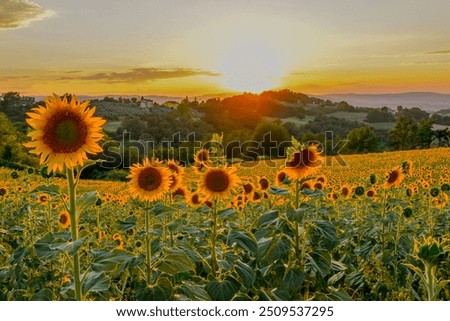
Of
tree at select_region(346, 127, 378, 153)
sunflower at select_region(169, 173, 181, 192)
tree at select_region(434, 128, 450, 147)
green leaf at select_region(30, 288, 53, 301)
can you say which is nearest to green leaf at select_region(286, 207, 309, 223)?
sunflower at select_region(169, 173, 181, 192)

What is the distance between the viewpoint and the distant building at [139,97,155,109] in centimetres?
253

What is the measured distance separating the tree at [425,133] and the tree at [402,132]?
0.03 meters

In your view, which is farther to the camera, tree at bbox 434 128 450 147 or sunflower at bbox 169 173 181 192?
tree at bbox 434 128 450 147

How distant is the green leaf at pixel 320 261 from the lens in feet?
6.26

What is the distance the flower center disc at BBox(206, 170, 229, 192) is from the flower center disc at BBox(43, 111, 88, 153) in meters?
0.66

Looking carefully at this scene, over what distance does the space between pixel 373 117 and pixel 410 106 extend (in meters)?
0.53

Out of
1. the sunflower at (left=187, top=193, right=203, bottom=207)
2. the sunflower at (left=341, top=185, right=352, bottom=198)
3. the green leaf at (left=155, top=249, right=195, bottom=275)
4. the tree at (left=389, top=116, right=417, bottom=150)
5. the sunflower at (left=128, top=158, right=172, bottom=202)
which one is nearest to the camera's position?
the green leaf at (left=155, top=249, right=195, bottom=275)

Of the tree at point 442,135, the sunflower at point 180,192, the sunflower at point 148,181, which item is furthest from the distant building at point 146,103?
the tree at point 442,135

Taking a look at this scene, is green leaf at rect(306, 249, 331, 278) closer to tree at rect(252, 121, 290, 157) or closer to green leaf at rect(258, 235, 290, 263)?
green leaf at rect(258, 235, 290, 263)

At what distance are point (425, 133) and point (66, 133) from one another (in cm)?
235

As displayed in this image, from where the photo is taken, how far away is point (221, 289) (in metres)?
1.87

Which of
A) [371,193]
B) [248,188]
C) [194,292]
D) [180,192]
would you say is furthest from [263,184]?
[194,292]
